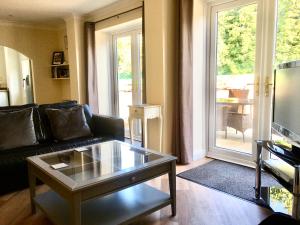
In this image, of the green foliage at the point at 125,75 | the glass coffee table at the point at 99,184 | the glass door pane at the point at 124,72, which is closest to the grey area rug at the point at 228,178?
the glass coffee table at the point at 99,184

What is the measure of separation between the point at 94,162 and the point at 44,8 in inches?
133

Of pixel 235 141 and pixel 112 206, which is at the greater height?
pixel 235 141

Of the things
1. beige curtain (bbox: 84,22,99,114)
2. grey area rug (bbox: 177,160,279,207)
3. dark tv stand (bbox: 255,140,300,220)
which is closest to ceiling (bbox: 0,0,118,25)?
beige curtain (bbox: 84,22,99,114)

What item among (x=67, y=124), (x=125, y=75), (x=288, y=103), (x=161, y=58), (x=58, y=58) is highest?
(x=58, y=58)

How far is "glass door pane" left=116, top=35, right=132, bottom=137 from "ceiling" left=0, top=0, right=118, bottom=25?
2.48ft

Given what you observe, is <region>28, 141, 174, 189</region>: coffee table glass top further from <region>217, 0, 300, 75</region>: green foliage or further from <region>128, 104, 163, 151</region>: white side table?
<region>217, 0, 300, 75</region>: green foliage

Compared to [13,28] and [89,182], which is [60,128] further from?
[13,28]

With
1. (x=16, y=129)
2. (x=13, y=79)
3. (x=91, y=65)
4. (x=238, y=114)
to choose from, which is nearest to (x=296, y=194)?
(x=238, y=114)

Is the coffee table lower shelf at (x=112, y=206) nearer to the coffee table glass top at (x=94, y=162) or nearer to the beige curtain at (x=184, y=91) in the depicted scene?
the coffee table glass top at (x=94, y=162)

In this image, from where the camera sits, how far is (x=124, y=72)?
189 inches

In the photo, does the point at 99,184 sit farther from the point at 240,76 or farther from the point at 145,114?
the point at 240,76

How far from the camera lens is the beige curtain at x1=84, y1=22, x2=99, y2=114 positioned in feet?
15.2

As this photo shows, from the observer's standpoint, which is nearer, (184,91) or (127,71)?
(184,91)

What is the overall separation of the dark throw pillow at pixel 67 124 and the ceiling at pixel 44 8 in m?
1.84
